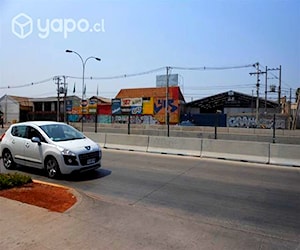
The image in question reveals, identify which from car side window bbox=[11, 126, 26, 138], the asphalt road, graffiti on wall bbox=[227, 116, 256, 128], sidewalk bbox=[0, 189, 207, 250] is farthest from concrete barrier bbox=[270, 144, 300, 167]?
graffiti on wall bbox=[227, 116, 256, 128]

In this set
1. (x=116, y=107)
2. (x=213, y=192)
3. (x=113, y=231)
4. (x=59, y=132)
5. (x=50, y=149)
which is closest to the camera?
(x=113, y=231)

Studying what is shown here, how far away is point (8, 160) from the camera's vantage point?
1053 centimetres

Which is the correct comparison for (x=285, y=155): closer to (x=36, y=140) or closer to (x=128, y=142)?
(x=128, y=142)

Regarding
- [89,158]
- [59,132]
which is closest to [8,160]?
[59,132]

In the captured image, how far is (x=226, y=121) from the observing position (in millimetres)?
48219

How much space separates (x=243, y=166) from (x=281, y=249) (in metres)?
7.24

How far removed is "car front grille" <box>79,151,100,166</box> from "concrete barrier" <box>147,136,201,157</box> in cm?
567

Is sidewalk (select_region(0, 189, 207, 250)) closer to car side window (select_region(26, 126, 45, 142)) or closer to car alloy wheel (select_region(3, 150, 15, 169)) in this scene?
car side window (select_region(26, 126, 45, 142))

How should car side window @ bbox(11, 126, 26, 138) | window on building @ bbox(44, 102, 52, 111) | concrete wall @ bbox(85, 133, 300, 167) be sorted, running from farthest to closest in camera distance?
window on building @ bbox(44, 102, 52, 111), concrete wall @ bbox(85, 133, 300, 167), car side window @ bbox(11, 126, 26, 138)

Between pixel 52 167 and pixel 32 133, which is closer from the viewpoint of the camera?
pixel 52 167

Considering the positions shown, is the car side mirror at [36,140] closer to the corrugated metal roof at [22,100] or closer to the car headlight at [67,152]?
the car headlight at [67,152]

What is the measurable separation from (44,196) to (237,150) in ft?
28.4

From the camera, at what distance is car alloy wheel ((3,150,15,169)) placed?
1045cm

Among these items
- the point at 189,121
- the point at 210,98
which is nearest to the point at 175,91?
the point at 210,98
